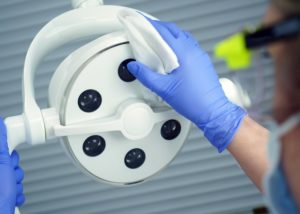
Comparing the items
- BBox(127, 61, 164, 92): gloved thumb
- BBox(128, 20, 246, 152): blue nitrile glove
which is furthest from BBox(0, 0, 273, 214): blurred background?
BBox(127, 61, 164, 92): gloved thumb

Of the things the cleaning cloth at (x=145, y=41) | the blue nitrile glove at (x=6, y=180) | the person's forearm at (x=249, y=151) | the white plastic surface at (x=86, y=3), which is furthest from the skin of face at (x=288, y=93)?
the blue nitrile glove at (x=6, y=180)

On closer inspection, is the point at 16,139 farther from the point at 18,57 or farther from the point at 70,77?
the point at 18,57

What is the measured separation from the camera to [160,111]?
1197 mm

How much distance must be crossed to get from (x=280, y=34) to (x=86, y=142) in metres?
0.68

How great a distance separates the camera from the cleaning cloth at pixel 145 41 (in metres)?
1.11

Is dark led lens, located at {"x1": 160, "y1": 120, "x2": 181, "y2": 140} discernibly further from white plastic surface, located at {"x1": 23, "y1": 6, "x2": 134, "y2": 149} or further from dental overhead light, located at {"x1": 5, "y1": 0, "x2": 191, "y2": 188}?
white plastic surface, located at {"x1": 23, "y1": 6, "x2": 134, "y2": 149}

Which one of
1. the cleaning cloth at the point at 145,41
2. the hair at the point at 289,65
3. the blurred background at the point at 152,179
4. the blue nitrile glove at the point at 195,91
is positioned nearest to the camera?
the hair at the point at 289,65

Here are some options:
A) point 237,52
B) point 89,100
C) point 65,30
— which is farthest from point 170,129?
point 237,52

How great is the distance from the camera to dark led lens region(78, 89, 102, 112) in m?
1.16

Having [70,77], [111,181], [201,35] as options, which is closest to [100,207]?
[201,35]

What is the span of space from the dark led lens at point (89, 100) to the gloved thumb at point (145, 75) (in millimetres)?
111

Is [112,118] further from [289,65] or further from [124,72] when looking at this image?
[289,65]

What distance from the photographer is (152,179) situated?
257 cm

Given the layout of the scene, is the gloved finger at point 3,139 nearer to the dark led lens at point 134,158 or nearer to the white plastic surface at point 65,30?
the white plastic surface at point 65,30
